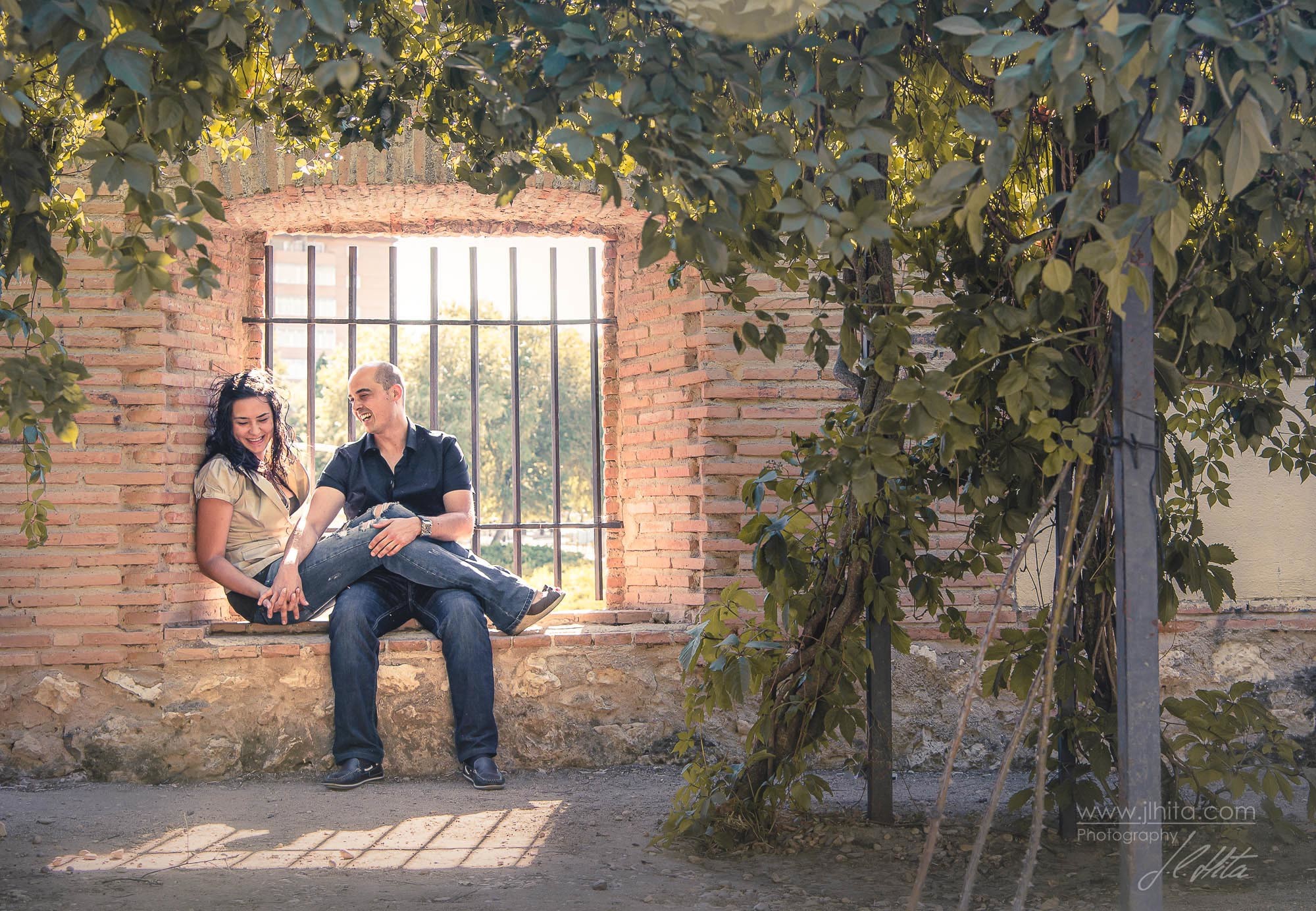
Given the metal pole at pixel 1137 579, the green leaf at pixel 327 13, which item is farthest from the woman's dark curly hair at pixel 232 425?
the metal pole at pixel 1137 579

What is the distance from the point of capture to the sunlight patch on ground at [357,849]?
3350 millimetres

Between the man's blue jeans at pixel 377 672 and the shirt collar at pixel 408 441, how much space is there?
665 mm

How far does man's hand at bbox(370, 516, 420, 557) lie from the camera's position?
4582 mm

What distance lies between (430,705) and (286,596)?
74 centimetres

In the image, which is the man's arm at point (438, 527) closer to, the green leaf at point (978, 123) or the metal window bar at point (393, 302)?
the metal window bar at point (393, 302)

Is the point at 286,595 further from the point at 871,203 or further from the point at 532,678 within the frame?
the point at 871,203

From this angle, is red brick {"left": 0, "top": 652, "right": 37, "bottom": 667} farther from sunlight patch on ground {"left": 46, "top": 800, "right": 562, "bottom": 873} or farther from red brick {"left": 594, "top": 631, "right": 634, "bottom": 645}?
red brick {"left": 594, "top": 631, "right": 634, "bottom": 645}

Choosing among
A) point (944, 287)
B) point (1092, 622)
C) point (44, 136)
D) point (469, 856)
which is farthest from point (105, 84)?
point (1092, 622)

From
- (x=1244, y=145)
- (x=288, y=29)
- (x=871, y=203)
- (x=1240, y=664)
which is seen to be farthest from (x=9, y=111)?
(x=1240, y=664)

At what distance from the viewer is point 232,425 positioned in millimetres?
4895

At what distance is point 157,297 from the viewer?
15.1 ft

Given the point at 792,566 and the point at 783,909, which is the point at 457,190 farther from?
the point at 783,909

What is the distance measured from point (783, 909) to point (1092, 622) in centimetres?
117
